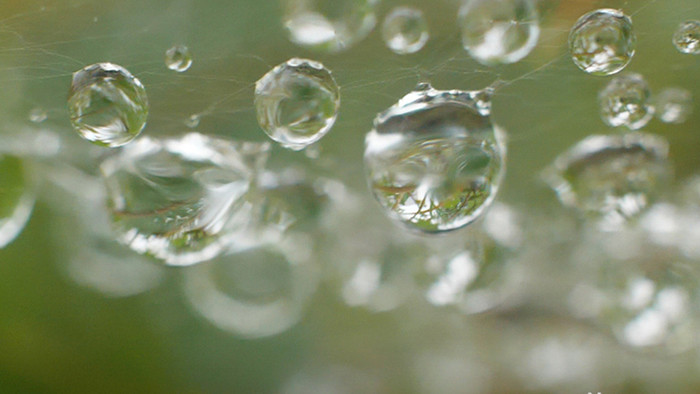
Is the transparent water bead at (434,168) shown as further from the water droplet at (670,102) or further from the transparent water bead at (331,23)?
the water droplet at (670,102)

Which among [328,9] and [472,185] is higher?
[328,9]

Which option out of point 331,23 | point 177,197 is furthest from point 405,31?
point 177,197

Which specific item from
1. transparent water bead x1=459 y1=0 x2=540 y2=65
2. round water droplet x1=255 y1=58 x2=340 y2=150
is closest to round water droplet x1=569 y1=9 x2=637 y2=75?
transparent water bead x1=459 y1=0 x2=540 y2=65

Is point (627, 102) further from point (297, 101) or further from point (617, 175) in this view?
point (297, 101)

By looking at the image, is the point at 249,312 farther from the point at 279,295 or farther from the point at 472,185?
the point at 472,185

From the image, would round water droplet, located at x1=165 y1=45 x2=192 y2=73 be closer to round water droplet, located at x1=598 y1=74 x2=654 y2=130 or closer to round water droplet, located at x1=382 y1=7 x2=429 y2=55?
round water droplet, located at x1=382 y1=7 x2=429 y2=55

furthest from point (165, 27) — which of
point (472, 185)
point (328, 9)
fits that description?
point (472, 185)

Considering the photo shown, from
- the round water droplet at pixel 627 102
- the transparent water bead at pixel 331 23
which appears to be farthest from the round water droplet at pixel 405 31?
the round water droplet at pixel 627 102
